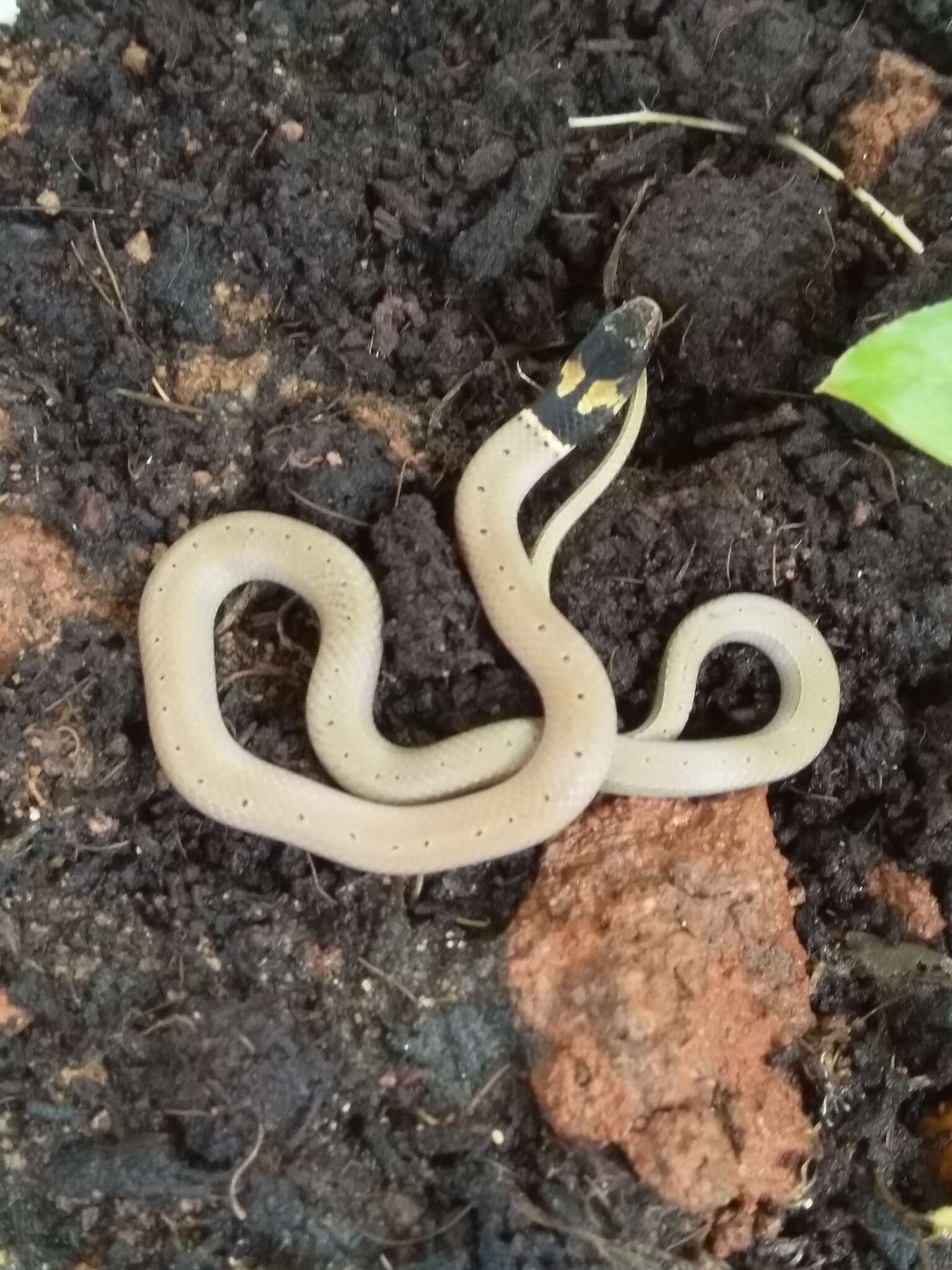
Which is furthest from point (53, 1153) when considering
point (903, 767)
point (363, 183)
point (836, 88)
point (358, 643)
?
point (836, 88)

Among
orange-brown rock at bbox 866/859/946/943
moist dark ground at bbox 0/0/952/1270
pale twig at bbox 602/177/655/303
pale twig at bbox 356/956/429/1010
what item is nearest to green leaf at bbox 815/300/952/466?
moist dark ground at bbox 0/0/952/1270

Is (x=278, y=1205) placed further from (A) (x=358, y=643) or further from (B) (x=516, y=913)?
(A) (x=358, y=643)

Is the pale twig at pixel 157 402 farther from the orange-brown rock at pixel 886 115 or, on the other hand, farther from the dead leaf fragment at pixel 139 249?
the orange-brown rock at pixel 886 115

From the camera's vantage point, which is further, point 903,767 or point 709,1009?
point 903,767

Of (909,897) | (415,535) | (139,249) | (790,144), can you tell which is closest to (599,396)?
(415,535)

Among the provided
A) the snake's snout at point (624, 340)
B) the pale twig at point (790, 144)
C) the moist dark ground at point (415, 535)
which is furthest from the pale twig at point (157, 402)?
the pale twig at point (790, 144)

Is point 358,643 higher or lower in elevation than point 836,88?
lower
